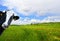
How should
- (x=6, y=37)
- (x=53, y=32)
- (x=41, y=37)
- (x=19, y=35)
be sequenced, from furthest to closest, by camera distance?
(x=53, y=32), (x=41, y=37), (x=19, y=35), (x=6, y=37)

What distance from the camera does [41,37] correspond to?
70938 mm

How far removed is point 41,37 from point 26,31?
16.7 feet

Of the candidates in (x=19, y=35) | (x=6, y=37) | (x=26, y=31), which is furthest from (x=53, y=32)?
(x=6, y=37)

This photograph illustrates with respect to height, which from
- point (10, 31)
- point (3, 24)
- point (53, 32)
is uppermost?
point (3, 24)

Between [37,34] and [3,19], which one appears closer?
[3,19]

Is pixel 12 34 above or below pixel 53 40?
above

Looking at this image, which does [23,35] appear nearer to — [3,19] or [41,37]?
[41,37]

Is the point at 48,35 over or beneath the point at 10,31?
beneath

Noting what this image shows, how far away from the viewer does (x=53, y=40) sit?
6888cm

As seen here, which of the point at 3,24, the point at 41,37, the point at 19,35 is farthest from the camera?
the point at 41,37

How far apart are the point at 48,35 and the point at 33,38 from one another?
28.2 ft

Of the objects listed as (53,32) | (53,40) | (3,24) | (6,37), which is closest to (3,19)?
(3,24)

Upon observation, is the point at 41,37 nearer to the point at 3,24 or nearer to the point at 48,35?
the point at 48,35

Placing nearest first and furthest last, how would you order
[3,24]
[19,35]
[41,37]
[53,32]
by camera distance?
[3,24] → [19,35] → [41,37] → [53,32]
